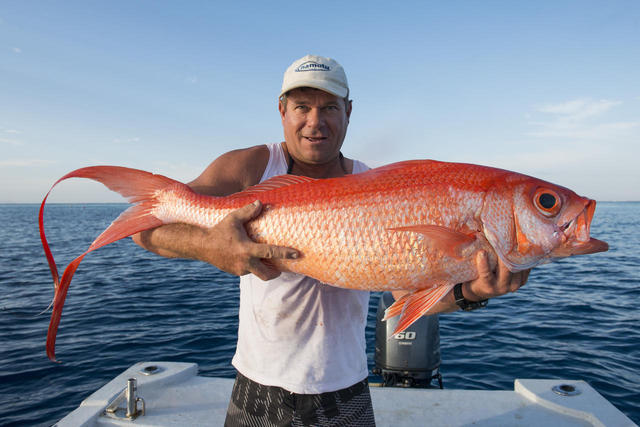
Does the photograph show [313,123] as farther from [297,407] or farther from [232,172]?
[297,407]

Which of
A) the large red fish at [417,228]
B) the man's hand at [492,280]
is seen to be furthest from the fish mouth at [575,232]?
the man's hand at [492,280]

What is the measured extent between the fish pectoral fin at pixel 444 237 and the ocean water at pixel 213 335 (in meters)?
6.15

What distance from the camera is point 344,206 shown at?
242 centimetres

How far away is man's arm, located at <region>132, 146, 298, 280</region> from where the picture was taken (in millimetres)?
2309

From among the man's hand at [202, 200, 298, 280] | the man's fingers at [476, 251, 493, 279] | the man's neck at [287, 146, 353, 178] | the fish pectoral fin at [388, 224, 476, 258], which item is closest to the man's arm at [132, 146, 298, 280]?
the man's hand at [202, 200, 298, 280]

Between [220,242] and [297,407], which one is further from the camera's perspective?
[297,407]

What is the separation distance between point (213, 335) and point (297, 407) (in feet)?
26.8

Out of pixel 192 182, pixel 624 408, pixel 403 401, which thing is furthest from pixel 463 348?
pixel 192 182

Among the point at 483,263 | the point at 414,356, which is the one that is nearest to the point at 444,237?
the point at 483,263

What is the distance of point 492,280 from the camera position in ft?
7.80

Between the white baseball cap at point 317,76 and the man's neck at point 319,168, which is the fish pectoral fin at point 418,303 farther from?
the white baseball cap at point 317,76

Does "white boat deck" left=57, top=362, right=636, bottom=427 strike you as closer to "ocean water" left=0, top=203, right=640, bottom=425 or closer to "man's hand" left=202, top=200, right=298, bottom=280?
"man's hand" left=202, top=200, right=298, bottom=280

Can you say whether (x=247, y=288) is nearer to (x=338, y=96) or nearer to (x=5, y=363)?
(x=338, y=96)

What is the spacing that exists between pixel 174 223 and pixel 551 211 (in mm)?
2282
